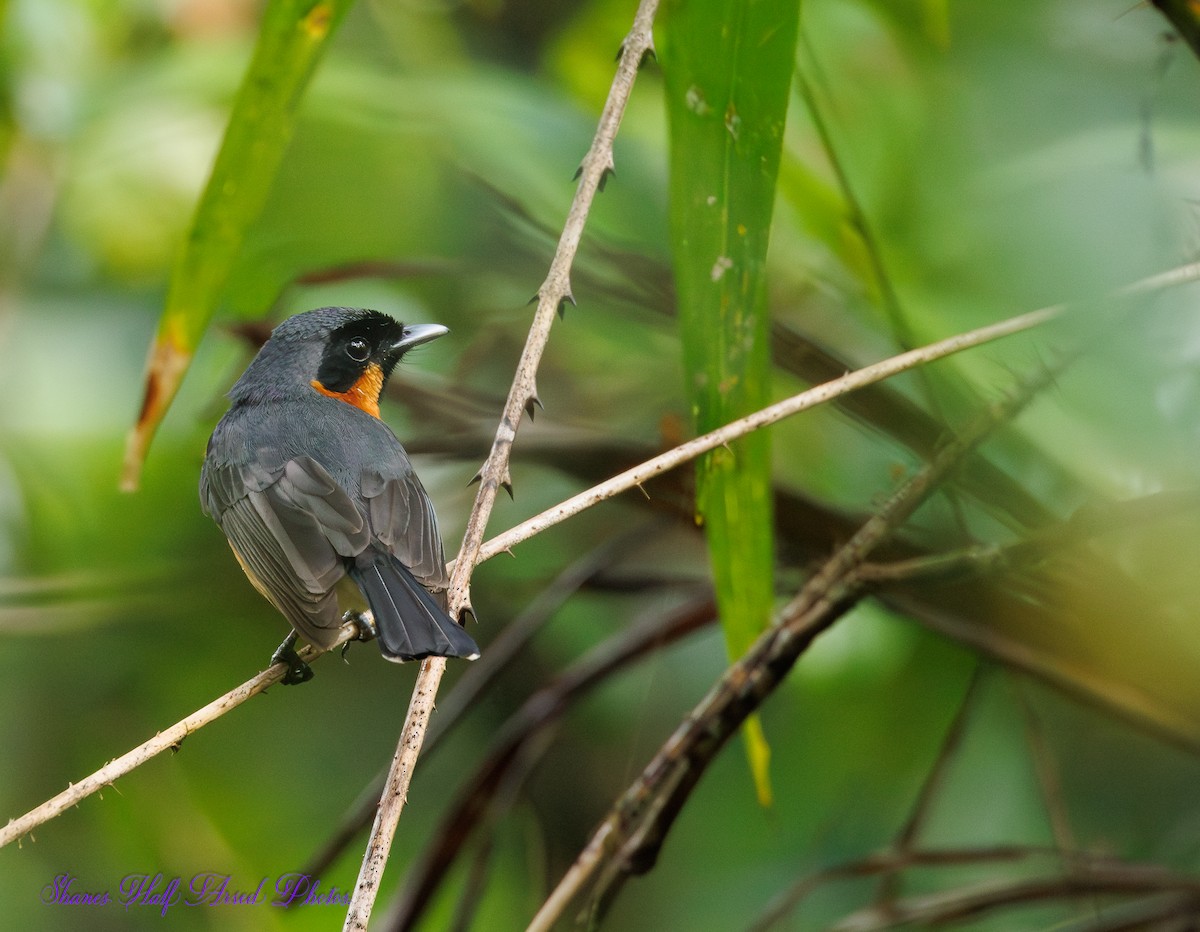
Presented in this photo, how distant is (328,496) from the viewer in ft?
6.53

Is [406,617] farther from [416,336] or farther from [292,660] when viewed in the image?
[416,336]

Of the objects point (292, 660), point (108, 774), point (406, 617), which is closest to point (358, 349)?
point (292, 660)

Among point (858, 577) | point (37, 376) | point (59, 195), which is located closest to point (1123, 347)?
point (858, 577)

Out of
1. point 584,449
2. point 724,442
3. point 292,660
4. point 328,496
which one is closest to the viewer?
point 724,442

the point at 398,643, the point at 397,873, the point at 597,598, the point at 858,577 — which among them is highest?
the point at 858,577

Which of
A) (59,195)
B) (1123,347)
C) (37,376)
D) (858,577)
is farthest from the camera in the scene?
(59,195)

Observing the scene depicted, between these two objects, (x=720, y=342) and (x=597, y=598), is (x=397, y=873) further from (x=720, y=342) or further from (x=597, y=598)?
(x=720, y=342)

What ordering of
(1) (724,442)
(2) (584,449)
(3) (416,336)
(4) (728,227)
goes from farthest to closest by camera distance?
(3) (416,336), (2) (584,449), (4) (728,227), (1) (724,442)

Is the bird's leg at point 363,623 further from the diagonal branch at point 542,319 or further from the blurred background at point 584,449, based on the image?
the diagonal branch at point 542,319

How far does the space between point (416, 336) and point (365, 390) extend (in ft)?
0.66

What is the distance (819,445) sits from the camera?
287 cm

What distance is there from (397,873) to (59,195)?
2.26 metres

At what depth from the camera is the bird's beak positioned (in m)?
2.41

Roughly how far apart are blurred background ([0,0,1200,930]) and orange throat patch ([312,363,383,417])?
158 mm
